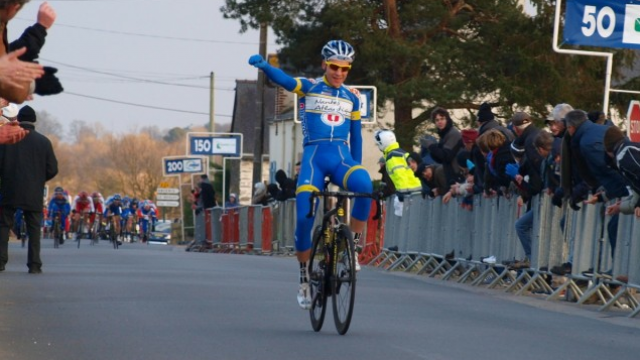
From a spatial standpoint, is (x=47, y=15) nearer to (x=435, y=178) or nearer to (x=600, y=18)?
(x=435, y=178)

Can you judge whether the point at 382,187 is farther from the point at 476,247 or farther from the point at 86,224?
the point at 86,224

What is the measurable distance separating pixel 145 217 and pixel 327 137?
53.9 metres

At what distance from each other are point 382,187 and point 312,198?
1.96 feet

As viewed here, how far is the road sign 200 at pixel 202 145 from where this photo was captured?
6631cm

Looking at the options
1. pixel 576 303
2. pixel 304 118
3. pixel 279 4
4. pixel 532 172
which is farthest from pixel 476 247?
pixel 279 4

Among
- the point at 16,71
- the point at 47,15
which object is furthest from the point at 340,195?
the point at 16,71

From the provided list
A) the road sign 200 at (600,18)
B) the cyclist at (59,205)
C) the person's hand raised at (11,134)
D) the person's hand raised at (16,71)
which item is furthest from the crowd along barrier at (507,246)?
the cyclist at (59,205)

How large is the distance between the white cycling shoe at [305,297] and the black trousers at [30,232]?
7.48 metres

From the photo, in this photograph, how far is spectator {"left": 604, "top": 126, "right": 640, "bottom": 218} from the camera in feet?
47.6

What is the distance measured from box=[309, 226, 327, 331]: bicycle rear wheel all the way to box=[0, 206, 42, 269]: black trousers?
747 centimetres

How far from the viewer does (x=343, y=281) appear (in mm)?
11375

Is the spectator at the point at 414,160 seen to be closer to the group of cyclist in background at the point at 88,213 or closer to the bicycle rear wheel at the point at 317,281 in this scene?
the bicycle rear wheel at the point at 317,281

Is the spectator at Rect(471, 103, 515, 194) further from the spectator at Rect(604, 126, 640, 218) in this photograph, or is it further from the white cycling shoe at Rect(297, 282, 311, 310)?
the white cycling shoe at Rect(297, 282, 311, 310)

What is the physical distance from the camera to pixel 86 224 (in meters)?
45.4
